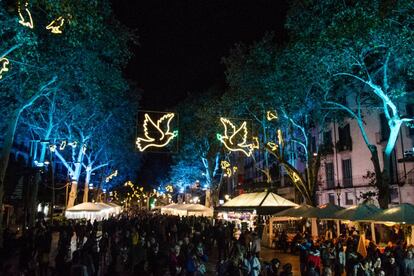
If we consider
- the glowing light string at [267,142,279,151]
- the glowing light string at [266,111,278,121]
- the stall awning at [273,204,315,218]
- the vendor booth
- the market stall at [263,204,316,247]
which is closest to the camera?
the vendor booth

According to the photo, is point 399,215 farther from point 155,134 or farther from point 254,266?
point 155,134

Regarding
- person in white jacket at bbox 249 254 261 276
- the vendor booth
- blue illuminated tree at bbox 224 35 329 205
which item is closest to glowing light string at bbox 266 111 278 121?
blue illuminated tree at bbox 224 35 329 205

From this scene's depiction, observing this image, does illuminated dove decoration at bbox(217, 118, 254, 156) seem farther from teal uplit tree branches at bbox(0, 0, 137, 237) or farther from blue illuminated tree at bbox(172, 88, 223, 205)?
blue illuminated tree at bbox(172, 88, 223, 205)

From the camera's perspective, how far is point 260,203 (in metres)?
17.1

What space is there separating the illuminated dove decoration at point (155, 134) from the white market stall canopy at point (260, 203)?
5.59 m

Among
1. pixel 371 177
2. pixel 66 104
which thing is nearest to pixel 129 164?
pixel 66 104

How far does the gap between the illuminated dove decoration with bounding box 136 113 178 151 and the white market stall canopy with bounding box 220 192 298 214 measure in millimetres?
5593

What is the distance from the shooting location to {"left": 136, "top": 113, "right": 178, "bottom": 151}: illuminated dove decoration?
1345 cm

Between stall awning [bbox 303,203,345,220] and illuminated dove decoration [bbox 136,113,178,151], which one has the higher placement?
illuminated dove decoration [bbox 136,113,178,151]

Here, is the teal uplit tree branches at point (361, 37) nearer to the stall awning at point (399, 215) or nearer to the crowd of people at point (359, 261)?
the stall awning at point (399, 215)

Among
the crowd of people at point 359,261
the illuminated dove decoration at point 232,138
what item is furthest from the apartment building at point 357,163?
the crowd of people at point 359,261

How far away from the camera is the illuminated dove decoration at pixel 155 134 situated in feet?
44.1

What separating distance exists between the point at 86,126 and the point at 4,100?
371 inches

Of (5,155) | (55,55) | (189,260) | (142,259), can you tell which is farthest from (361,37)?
(5,155)
